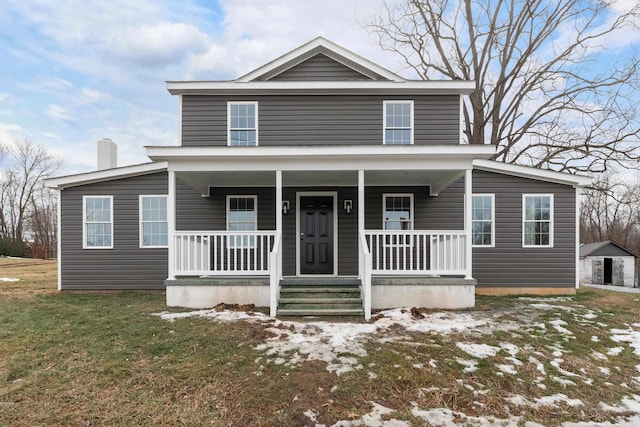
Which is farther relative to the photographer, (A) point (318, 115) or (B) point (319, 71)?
(B) point (319, 71)

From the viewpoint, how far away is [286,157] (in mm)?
6520

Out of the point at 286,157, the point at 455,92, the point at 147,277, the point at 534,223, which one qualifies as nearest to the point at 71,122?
the point at 147,277

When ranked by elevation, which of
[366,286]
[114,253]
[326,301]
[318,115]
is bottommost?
[326,301]

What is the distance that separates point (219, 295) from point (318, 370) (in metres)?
3.38

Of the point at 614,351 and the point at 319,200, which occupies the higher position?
the point at 319,200

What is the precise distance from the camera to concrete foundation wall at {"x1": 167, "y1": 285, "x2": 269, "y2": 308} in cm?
654

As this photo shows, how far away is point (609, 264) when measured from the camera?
845 inches

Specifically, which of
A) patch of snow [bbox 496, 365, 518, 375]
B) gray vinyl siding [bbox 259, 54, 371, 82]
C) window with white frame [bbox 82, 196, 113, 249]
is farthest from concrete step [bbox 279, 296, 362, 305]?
gray vinyl siding [bbox 259, 54, 371, 82]

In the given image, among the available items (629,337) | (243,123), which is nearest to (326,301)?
(629,337)

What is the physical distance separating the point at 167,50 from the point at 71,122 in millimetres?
15081

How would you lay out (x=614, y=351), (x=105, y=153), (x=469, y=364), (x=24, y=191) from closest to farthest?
1. (x=469, y=364)
2. (x=614, y=351)
3. (x=105, y=153)
4. (x=24, y=191)

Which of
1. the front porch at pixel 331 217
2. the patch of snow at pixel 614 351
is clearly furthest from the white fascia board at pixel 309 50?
the patch of snow at pixel 614 351

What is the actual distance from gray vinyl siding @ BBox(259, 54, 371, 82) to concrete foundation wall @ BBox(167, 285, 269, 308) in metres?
5.92

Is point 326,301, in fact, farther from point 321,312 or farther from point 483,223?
point 483,223
